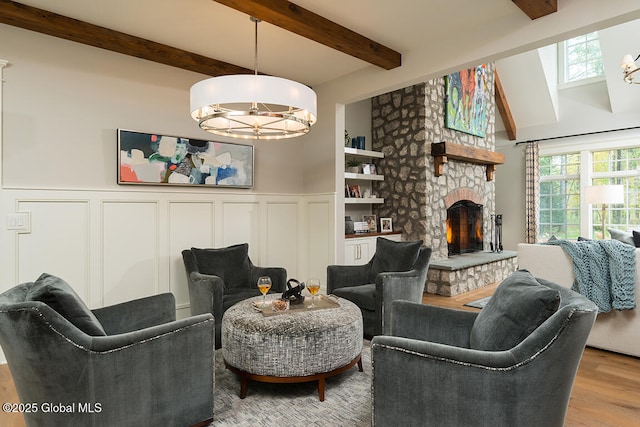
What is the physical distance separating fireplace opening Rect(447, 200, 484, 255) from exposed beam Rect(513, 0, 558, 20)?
3472mm

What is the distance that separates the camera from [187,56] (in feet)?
11.7

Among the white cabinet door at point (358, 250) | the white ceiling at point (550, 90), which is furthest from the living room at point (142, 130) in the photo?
the white ceiling at point (550, 90)

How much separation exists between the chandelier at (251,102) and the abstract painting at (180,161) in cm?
105

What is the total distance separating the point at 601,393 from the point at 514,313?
1.44 meters

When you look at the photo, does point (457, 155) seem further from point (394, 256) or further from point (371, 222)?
point (394, 256)

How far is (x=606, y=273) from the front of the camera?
112 inches

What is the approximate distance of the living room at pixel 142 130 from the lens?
284 cm

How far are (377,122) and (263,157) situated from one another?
2.24 meters

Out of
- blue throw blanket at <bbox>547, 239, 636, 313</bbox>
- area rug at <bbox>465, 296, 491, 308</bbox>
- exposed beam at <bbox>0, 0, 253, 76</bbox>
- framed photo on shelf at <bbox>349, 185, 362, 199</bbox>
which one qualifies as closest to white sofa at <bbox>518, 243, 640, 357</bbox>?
blue throw blanket at <bbox>547, 239, 636, 313</bbox>

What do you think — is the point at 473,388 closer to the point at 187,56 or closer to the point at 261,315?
the point at 261,315

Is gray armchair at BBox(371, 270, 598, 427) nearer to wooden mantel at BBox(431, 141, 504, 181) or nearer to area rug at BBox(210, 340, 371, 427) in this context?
area rug at BBox(210, 340, 371, 427)

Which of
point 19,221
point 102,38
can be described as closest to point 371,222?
point 102,38

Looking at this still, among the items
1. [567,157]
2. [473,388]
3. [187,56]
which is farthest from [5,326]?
[567,157]

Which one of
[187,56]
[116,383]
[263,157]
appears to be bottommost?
[116,383]
